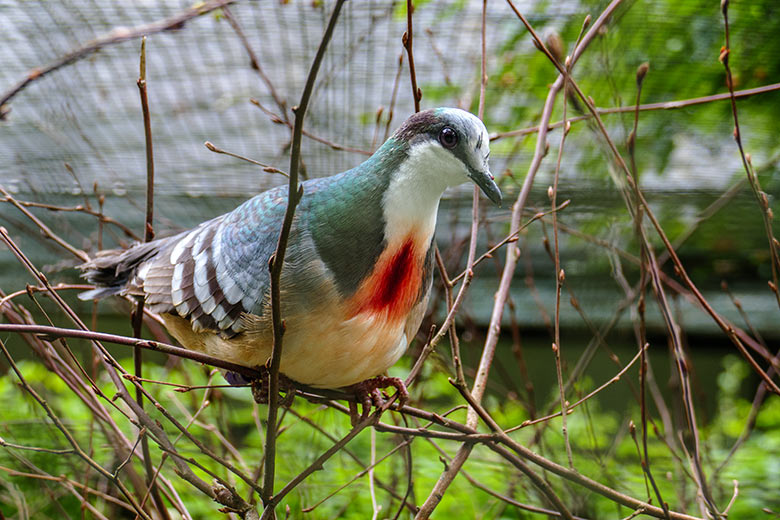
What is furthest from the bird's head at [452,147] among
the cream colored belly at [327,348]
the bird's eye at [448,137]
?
the cream colored belly at [327,348]

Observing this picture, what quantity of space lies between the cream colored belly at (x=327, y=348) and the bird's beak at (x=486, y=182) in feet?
0.83

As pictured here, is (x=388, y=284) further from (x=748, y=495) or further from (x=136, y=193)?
(x=136, y=193)

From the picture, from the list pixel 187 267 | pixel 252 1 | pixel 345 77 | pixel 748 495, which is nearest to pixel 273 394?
pixel 187 267

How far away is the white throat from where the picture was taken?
3.37ft

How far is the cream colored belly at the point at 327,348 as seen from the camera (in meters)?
1.03

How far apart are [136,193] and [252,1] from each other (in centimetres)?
114

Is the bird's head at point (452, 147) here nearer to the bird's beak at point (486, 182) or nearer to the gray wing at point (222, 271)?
the bird's beak at point (486, 182)

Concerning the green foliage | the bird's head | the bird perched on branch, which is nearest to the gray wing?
the bird perched on branch

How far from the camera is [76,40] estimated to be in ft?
6.61

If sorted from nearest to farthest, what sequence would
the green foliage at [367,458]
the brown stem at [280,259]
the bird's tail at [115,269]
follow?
the brown stem at [280,259], the bird's tail at [115,269], the green foliage at [367,458]

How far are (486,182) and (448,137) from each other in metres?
0.09

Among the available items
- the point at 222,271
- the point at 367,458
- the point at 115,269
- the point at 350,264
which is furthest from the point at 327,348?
the point at 367,458

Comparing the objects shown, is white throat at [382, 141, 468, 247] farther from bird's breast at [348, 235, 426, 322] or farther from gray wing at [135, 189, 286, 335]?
gray wing at [135, 189, 286, 335]

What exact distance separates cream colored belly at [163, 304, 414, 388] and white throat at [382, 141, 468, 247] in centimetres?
14
